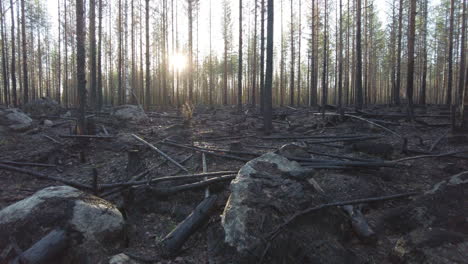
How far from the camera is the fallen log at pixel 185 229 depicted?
318 centimetres

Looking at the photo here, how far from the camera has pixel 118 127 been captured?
11.5 m

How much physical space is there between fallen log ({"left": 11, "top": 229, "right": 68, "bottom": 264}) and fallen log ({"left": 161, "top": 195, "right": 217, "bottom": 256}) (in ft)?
3.88

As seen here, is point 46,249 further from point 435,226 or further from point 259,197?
point 435,226

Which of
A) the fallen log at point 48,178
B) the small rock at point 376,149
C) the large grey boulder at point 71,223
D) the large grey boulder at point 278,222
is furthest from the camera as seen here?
the small rock at point 376,149

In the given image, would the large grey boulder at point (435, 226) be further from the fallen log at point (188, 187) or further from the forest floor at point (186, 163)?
the fallen log at point (188, 187)

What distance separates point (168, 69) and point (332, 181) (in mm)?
30586

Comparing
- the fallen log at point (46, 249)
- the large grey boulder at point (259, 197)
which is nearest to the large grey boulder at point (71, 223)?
→ the fallen log at point (46, 249)

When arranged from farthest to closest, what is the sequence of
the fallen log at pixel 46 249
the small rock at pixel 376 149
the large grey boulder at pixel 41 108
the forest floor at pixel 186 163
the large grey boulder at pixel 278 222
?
the large grey boulder at pixel 41 108, the small rock at pixel 376 149, the forest floor at pixel 186 163, the large grey boulder at pixel 278 222, the fallen log at pixel 46 249

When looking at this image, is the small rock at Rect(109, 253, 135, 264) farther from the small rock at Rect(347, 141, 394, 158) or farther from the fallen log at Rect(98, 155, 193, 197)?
the small rock at Rect(347, 141, 394, 158)

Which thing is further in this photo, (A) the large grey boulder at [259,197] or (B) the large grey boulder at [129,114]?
(B) the large grey boulder at [129,114]

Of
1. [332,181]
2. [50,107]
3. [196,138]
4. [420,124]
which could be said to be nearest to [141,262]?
[332,181]

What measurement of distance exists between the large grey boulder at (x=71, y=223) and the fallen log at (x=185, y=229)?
2.30 feet

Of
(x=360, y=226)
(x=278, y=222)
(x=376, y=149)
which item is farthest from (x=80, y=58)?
(x=376, y=149)

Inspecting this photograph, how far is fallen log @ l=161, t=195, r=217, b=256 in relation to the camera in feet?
10.4
